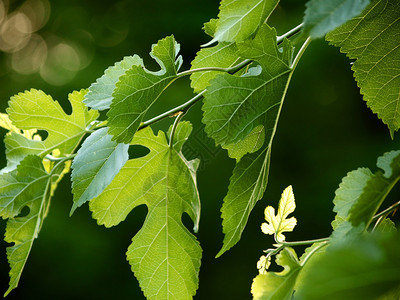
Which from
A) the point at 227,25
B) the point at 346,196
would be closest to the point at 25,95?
the point at 227,25

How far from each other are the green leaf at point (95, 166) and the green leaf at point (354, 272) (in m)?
0.40

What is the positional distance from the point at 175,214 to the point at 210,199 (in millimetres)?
3285

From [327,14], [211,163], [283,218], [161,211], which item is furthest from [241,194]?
[211,163]

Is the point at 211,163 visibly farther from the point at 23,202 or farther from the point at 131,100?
the point at 131,100

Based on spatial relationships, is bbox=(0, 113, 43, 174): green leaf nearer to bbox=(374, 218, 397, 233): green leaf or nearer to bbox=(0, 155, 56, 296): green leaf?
bbox=(0, 155, 56, 296): green leaf

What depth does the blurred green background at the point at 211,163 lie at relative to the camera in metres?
3.96

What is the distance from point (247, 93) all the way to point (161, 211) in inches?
9.4

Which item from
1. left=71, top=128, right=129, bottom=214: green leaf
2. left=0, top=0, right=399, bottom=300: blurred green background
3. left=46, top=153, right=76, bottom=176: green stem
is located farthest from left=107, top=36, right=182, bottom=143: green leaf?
left=0, top=0, right=399, bottom=300: blurred green background

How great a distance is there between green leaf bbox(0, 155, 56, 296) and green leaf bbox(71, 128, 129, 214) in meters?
0.12

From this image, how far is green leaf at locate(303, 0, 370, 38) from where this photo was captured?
41 cm

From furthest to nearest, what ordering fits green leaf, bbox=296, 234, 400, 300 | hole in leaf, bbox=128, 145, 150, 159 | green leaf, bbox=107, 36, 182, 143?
1. hole in leaf, bbox=128, 145, 150, 159
2. green leaf, bbox=107, 36, 182, 143
3. green leaf, bbox=296, 234, 400, 300

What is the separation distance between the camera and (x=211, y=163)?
3.82m

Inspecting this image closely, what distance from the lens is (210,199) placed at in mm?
4016

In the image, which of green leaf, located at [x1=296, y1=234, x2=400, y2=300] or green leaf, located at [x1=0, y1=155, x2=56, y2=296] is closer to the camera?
green leaf, located at [x1=296, y1=234, x2=400, y2=300]
